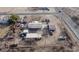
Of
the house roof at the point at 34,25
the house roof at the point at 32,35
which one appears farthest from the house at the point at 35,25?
the house roof at the point at 32,35

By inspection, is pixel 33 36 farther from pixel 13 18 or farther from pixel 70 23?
pixel 70 23

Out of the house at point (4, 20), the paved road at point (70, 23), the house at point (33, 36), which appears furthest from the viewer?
the house at point (4, 20)

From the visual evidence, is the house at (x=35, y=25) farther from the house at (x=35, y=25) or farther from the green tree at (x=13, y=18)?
the green tree at (x=13, y=18)

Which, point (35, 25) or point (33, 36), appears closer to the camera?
point (33, 36)

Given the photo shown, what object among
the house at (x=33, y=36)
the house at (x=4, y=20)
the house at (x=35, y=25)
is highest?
the house at (x=4, y=20)

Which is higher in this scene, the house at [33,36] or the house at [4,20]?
the house at [4,20]

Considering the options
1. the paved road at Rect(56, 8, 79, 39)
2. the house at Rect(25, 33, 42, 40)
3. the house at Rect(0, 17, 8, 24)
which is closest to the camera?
the house at Rect(25, 33, 42, 40)

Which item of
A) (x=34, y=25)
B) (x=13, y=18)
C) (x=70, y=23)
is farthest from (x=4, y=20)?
(x=70, y=23)

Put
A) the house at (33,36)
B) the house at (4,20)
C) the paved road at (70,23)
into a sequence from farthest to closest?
the house at (4,20)
the paved road at (70,23)
the house at (33,36)

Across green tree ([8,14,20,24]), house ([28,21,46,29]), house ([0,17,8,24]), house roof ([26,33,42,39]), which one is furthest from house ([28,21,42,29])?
house ([0,17,8,24])

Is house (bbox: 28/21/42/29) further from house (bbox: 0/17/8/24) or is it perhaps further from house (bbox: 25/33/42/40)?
house (bbox: 0/17/8/24)
